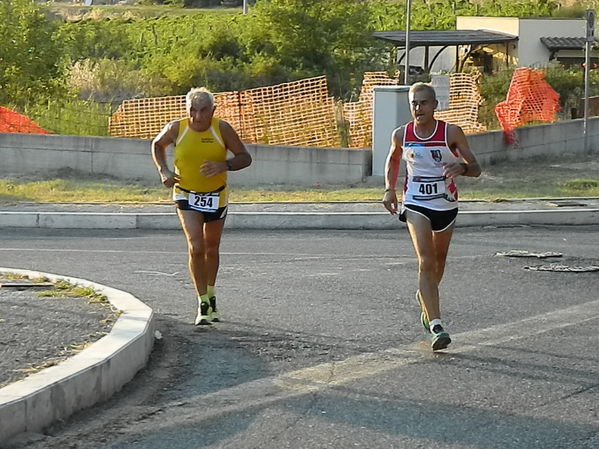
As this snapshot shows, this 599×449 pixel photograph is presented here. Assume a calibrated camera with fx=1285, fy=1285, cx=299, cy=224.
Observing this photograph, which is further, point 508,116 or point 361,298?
point 508,116

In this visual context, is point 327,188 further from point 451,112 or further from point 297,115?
point 451,112

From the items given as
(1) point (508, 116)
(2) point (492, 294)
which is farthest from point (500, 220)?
(1) point (508, 116)

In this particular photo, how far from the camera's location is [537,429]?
21.0 feet

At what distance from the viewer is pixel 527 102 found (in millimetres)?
25516

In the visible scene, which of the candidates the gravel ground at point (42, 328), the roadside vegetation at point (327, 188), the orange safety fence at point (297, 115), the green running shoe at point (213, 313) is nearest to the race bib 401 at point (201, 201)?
the green running shoe at point (213, 313)

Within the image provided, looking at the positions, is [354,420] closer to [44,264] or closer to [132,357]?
[132,357]

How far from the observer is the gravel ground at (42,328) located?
7273 millimetres

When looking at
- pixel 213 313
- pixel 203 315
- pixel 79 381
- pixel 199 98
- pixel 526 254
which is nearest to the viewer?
pixel 79 381

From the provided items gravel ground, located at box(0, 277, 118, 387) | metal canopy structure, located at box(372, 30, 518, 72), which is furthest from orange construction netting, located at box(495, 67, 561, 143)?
metal canopy structure, located at box(372, 30, 518, 72)

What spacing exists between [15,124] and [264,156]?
523 centimetres

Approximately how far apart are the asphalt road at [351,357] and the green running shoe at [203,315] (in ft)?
Answer: 0.30

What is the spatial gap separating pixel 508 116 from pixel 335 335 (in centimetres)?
1648

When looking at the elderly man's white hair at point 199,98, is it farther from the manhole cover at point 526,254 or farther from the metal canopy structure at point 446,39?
the metal canopy structure at point 446,39

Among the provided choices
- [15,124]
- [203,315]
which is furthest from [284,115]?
[203,315]
